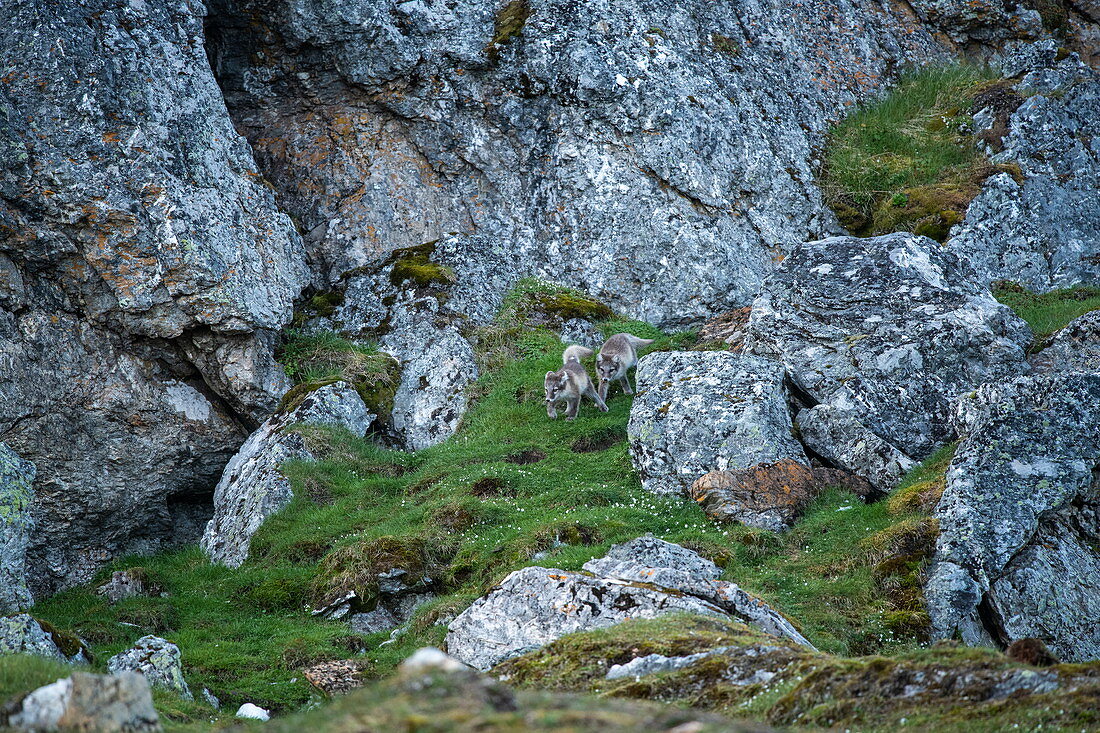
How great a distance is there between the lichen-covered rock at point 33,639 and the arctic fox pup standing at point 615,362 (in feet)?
36.4

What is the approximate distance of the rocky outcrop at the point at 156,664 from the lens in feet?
36.8

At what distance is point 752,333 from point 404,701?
47.7ft

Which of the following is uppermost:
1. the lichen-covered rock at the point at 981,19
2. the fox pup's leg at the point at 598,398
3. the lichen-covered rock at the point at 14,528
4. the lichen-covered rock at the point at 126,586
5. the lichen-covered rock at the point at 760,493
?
the lichen-covered rock at the point at 981,19

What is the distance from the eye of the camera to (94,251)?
18.9 metres

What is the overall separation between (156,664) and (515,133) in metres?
17.4

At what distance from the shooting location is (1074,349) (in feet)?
55.1

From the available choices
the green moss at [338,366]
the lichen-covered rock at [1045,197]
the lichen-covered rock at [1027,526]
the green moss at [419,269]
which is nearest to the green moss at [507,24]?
the green moss at [419,269]

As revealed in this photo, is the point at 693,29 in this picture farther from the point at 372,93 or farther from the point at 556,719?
the point at 556,719

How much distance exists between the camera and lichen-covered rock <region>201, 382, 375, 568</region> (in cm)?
1767

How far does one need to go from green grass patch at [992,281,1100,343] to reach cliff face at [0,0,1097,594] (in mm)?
924

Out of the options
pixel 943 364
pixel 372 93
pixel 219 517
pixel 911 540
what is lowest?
pixel 219 517

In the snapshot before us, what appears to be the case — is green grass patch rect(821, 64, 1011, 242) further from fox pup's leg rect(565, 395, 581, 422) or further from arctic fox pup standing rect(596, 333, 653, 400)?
fox pup's leg rect(565, 395, 581, 422)

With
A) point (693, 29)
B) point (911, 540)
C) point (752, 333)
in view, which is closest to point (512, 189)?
point (693, 29)

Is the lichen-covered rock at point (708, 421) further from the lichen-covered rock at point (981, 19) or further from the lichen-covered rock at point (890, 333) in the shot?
the lichen-covered rock at point (981, 19)
